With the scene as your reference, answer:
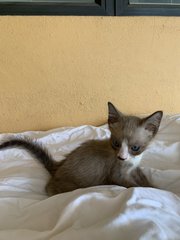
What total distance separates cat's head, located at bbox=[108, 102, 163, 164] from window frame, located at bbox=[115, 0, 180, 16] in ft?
2.44

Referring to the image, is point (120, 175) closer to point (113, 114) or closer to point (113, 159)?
point (113, 159)

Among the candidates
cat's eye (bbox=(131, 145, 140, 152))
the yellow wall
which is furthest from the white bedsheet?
the yellow wall

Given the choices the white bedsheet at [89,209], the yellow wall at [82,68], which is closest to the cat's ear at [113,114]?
the white bedsheet at [89,209]

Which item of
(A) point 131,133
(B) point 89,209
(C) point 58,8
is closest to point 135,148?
(A) point 131,133

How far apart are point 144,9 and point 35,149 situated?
90 centimetres

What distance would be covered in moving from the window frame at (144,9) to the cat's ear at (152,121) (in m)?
0.78

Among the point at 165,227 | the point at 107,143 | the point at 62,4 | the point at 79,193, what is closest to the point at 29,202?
the point at 79,193

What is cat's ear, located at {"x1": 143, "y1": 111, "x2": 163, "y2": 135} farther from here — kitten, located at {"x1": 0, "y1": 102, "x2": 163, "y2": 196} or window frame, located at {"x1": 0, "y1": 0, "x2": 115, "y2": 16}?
window frame, located at {"x1": 0, "y1": 0, "x2": 115, "y2": 16}

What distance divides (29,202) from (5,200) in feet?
0.25

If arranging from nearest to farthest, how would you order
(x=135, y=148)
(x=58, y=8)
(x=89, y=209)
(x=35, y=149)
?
(x=89, y=209), (x=135, y=148), (x=35, y=149), (x=58, y=8)

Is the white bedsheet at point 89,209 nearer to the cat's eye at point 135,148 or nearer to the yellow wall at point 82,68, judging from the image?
the cat's eye at point 135,148

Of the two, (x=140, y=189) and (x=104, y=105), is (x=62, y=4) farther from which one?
(x=140, y=189)

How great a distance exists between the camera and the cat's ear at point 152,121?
1142 mm

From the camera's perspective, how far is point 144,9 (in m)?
1.75
